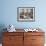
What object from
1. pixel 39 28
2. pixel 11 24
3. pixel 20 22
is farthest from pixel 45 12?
pixel 11 24

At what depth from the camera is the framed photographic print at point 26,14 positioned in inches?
171

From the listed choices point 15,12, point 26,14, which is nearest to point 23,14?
point 26,14

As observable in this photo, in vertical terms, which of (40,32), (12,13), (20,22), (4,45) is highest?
(12,13)

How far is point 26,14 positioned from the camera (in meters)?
4.37

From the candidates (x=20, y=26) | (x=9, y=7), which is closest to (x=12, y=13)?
(x=9, y=7)

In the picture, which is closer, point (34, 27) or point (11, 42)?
point (11, 42)

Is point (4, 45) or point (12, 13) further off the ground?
point (12, 13)

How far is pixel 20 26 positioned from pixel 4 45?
33.7 inches

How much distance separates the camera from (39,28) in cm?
438

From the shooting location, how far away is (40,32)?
3879 millimetres

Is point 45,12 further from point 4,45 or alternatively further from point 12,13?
point 4,45

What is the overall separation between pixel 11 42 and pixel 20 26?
713mm

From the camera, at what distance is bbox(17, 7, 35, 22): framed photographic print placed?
4.33 metres

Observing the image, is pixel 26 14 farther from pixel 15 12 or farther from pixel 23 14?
pixel 15 12
